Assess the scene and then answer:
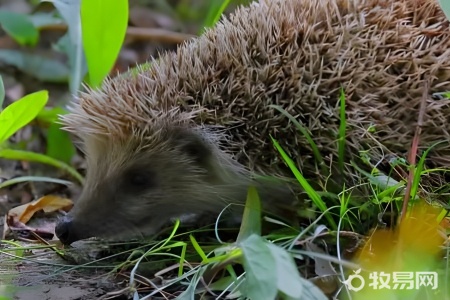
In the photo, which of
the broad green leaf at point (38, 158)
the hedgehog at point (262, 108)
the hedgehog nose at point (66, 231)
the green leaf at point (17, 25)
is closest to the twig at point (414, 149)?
the hedgehog at point (262, 108)

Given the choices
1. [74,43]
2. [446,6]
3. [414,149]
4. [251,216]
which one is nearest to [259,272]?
[251,216]

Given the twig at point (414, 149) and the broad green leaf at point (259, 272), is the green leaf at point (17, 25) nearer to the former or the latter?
the twig at point (414, 149)

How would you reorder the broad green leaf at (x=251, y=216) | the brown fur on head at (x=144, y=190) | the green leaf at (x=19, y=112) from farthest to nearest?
the green leaf at (x=19, y=112) → the brown fur on head at (x=144, y=190) → the broad green leaf at (x=251, y=216)

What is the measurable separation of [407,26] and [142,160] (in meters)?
0.76

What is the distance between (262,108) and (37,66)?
187cm

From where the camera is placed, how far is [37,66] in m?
3.34

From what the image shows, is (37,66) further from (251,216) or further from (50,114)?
(251,216)

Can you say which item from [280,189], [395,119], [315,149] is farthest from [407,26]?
[280,189]

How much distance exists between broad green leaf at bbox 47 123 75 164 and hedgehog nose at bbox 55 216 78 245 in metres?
0.84

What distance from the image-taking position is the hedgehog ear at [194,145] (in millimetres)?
1795

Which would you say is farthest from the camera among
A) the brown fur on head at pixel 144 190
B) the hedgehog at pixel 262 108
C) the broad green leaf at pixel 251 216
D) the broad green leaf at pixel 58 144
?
the broad green leaf at pixel 58 144

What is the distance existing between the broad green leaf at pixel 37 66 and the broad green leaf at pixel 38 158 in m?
0.77

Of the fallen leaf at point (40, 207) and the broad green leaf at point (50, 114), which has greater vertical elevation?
the broad green leaf at point (50, 114)

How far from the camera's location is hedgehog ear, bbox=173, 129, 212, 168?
1.80 meters
